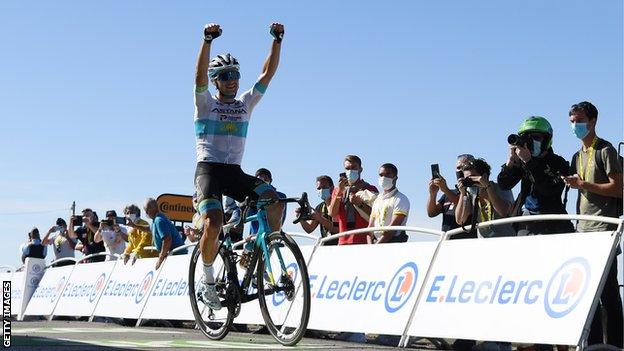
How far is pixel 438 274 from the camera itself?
424 inches

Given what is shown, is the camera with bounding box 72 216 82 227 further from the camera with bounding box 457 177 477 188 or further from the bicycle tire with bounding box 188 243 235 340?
the camera with bounding box 457 177 477 188

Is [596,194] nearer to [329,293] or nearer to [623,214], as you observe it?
[623,214]

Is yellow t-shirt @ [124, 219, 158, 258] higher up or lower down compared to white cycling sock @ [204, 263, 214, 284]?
lower down

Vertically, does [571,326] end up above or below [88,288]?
above

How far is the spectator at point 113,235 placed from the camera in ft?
68.8

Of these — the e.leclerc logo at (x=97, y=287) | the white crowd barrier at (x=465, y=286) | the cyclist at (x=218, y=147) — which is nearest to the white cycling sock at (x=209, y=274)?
the cyclist at (x=218, y=147)

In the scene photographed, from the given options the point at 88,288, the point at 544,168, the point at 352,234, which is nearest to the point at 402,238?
the point at 352,234

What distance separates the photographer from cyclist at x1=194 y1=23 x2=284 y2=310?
31.8 feet

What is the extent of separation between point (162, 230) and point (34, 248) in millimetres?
9887

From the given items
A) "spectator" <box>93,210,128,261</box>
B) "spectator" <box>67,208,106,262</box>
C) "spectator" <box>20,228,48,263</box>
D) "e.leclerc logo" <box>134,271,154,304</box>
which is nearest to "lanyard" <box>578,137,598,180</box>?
"e.leclerc logo" <box>134,271,154,304</box>

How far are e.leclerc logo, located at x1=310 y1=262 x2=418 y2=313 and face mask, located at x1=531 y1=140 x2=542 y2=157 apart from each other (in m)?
1.98

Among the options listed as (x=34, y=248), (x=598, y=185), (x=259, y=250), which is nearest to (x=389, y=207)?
(x=259, y=250)

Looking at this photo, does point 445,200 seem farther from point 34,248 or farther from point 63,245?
point 34,248

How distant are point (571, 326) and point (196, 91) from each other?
155 inches
